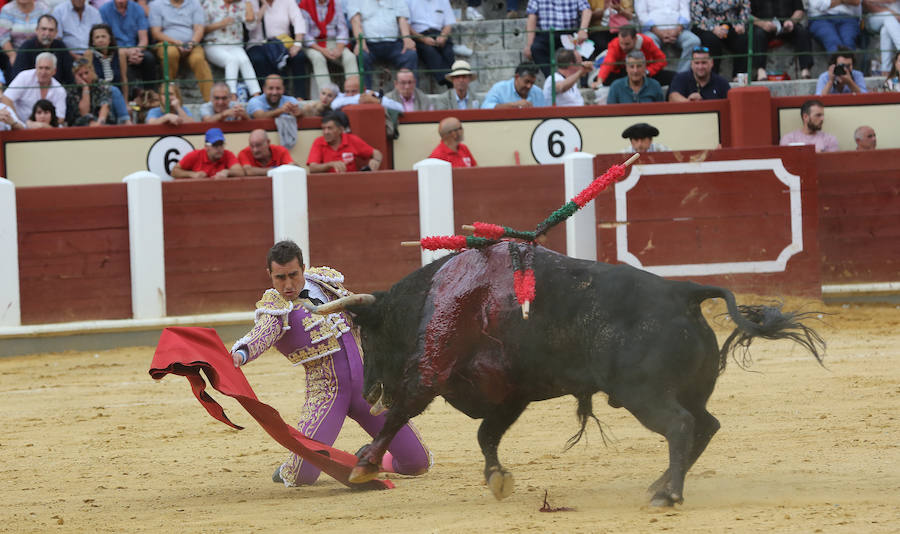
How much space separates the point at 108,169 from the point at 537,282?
6.66 meters

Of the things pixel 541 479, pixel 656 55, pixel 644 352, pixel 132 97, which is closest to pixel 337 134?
pixel 132 97

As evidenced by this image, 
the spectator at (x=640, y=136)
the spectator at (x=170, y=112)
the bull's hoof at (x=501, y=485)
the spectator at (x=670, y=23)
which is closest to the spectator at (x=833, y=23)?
the spectator at (x=670, y=23)

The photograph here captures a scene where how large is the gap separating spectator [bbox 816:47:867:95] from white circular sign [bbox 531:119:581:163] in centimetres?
222

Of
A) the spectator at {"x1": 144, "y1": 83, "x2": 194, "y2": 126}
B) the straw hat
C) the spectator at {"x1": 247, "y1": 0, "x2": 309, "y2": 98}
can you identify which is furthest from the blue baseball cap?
the straw hat

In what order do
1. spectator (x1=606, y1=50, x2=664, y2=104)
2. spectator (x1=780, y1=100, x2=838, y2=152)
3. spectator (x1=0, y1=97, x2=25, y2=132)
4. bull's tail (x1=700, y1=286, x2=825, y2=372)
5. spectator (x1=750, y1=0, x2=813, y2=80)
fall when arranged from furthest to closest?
spectator (x1=750, y1=0, x2=813, y2=80)
spectator (x1=606, y1=50, x2=664, y2=104)
spectator (x1=780, y1=100, x2=838, y2=152)
spectator (x1=0, y1=97, x2=25, y2=132)
bull's tail (x1=700, y1=286, x2=825, y2=372)

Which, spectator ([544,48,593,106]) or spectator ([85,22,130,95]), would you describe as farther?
spectator ([544,48,593,106])

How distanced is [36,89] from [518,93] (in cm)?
377

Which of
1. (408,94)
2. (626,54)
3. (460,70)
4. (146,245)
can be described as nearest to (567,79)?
(626,54)

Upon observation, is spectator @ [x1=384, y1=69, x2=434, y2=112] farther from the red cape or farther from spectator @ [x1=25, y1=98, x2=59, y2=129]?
the red cape

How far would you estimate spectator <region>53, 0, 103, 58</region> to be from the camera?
32.5 ft

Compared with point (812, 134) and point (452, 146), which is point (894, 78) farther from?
point (452, 146)

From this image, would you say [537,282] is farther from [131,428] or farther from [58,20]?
[58,20]

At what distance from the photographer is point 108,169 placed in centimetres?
997

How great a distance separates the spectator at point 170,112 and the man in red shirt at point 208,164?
16.5 inches
